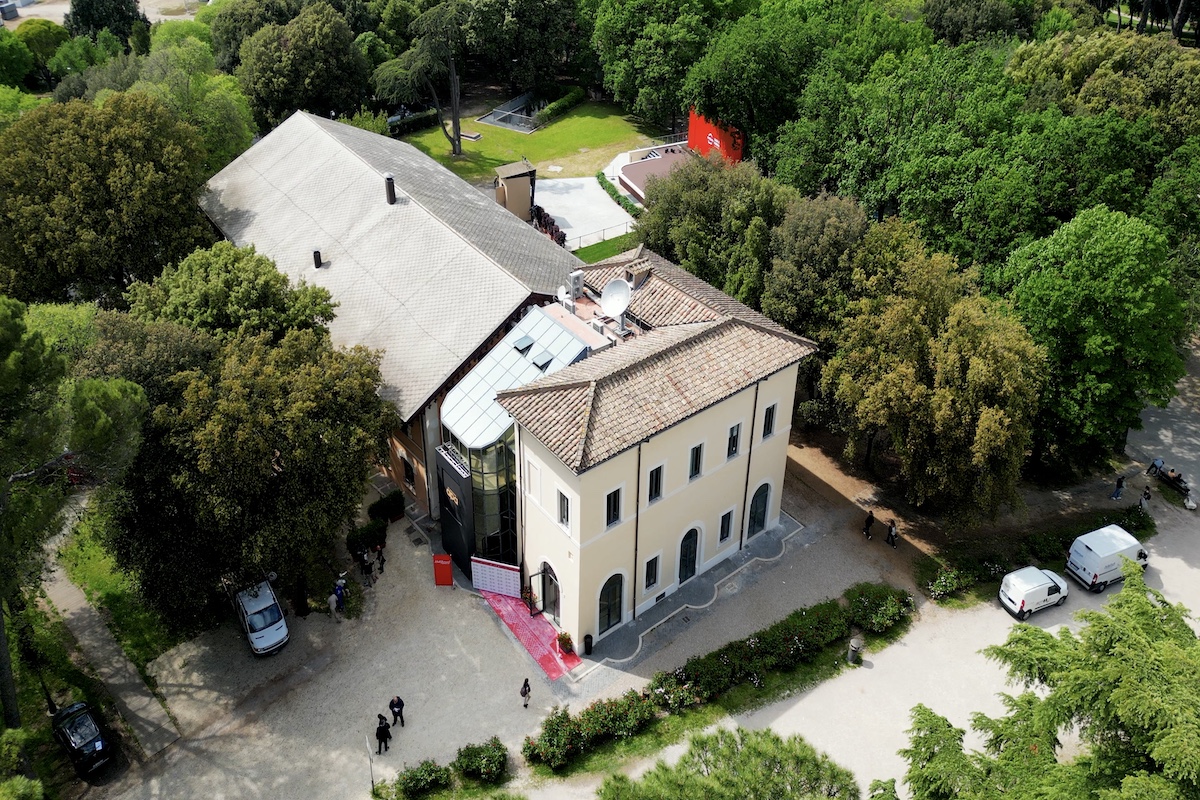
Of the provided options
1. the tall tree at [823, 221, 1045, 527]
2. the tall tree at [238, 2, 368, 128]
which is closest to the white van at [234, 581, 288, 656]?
the tall tree at [823, 221, 1045, 527]

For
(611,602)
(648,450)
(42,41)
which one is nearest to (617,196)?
(648,450)

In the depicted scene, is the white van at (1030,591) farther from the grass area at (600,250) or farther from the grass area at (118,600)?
the grass area at (600,250)

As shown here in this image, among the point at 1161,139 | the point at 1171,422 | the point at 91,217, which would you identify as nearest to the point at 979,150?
the point at 1161,139

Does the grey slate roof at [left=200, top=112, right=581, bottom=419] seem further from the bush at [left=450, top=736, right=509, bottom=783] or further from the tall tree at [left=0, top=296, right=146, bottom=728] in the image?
the bush at [left=450, top=736, right=509, bottom=783]

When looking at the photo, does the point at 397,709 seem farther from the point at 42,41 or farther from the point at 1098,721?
the point at 42,41


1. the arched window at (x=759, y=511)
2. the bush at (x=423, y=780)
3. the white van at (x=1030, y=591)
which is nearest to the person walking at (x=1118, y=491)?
the white van at (x=1030, y=591)

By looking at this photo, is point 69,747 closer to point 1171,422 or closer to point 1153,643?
point 1153,643
